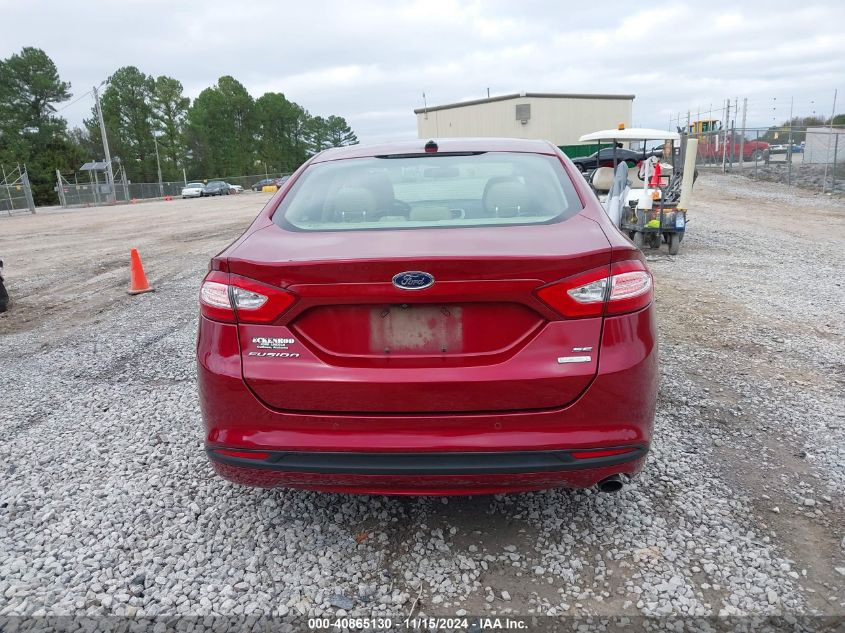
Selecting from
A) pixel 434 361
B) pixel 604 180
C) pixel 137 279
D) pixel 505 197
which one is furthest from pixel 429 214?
pixel 604 180

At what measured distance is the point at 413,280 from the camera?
7.34 feet

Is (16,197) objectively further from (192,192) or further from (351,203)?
(351,203)

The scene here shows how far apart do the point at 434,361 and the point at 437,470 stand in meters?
0.40

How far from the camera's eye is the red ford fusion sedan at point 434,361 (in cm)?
Answer: 225

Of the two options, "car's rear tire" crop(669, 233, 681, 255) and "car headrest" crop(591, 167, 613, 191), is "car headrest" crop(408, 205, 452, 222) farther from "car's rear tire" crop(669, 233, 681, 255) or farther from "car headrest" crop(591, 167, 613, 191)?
"car headrest" crop(591, 167, 613, 191)

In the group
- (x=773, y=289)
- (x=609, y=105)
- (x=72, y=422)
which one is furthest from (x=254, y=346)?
(x=609, y=105)

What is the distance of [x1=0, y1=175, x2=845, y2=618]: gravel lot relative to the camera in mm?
2404

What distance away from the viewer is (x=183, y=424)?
157 inches

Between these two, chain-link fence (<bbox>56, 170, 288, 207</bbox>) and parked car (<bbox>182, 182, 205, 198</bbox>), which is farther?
parked car (<bbox>182, 182, 205, 198</bbox>)

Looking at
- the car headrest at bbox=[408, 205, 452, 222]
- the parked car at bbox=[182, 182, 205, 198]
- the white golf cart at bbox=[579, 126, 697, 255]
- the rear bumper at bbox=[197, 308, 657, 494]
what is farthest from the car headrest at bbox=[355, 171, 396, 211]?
the parked car at bbox=[182, 182, 205, 198]

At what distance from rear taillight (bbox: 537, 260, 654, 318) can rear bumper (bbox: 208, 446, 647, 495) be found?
534 mm

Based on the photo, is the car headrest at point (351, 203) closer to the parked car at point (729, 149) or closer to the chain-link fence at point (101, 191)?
the parked car at point (729, 149)

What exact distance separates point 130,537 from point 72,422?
1.67 m

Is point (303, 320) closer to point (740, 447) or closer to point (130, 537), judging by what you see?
point (130, 537)
